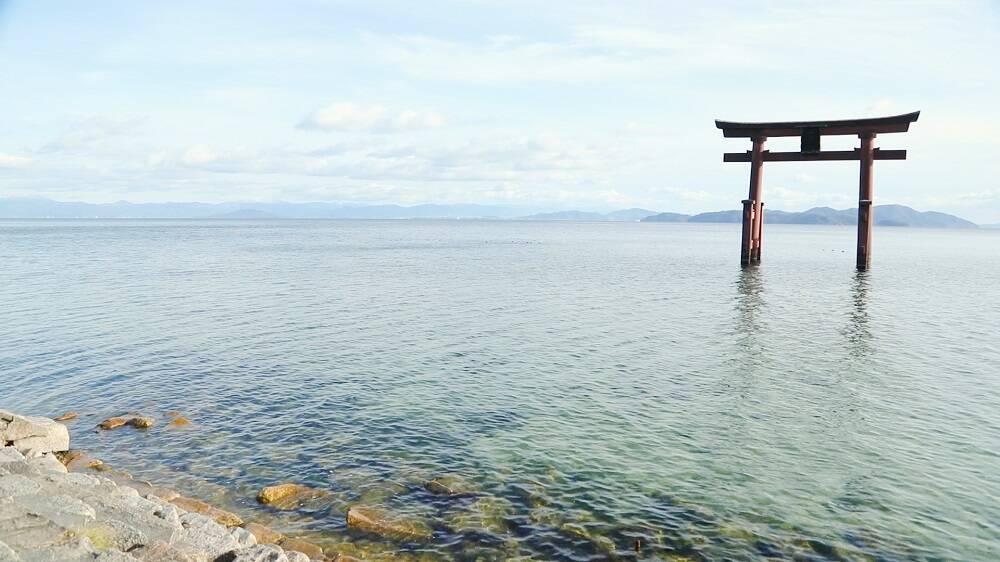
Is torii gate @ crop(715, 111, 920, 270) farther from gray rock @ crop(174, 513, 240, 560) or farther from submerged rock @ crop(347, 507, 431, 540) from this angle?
gray rock @ crop(174, 513, 240, 560)

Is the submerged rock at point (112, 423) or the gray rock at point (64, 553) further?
the submerged rock at point (112, 423)

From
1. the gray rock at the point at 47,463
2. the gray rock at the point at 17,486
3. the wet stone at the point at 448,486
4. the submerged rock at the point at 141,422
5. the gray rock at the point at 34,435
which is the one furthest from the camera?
the submerged rock at the point at 141,422

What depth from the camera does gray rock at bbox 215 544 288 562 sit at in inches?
340

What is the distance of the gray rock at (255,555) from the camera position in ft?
28.4

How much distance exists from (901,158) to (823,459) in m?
34.1

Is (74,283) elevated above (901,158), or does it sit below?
below

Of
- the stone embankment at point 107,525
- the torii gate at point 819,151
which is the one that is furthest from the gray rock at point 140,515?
the torii gate at point 819,151

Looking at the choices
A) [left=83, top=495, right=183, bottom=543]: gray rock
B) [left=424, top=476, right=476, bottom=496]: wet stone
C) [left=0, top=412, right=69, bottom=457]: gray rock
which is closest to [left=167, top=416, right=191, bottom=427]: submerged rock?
[left=0, top=412, right=69, bottom=457]: gray rock

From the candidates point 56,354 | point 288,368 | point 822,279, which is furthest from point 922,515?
point 822,279

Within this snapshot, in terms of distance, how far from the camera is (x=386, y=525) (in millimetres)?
11250

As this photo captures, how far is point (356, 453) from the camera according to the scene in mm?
14664

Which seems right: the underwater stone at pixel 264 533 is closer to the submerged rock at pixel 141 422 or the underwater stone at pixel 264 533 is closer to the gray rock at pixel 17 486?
the gray rock at pixel 17 486

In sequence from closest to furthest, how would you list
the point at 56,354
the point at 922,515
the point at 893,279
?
the point at 922,515 < the point at 56,354 < the point at 893,279

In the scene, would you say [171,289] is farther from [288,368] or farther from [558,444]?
[558,444]
